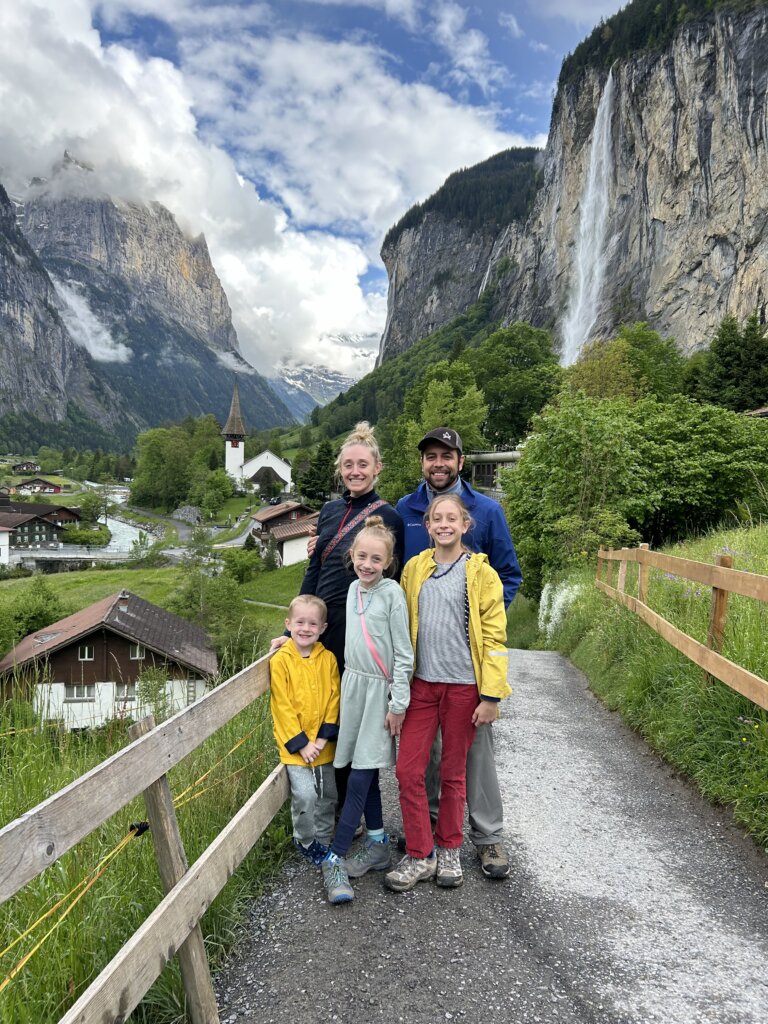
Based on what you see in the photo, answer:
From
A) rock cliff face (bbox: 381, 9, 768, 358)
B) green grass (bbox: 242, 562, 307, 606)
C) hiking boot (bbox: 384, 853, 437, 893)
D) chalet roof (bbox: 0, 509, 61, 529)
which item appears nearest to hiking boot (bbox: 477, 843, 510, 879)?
hiking boot (bbox: 384, 853, 437, 893)

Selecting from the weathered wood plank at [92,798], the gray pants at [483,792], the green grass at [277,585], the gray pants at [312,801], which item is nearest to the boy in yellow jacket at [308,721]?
the gray pants at [312,801]

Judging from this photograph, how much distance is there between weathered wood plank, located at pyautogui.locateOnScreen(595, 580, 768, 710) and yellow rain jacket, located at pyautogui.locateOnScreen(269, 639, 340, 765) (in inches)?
90.1

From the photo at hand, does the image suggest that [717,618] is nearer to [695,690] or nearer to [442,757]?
[695,690]


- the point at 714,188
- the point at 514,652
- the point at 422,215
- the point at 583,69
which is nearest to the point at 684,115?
the point at 714,188

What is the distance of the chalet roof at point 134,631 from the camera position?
20.2 m

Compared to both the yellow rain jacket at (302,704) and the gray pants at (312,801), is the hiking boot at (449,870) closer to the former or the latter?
the gray pants at (312,801)

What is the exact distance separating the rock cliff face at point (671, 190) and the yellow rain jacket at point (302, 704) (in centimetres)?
6081

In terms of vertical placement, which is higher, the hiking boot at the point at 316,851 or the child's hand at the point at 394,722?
the child's hand at the point at 394,722

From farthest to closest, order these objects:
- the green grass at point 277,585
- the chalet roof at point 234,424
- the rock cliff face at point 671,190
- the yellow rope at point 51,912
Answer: the chalet roof at point 234,424, the rock cliff face at point 671,190, the green grass at point 277,585, the yellow rope at point 51,912

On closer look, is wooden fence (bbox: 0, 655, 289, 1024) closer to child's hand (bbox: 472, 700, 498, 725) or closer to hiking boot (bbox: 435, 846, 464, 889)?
hiking boot (bbox: 435, 846, 464, 889)

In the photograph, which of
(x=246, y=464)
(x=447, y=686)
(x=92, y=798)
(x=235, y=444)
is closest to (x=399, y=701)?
(x=447, y=686)

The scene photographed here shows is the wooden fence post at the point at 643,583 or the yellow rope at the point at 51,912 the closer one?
the yellow rope at the point at 51,912

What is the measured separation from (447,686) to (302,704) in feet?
2.39

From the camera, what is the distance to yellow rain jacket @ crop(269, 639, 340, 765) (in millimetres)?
3340
